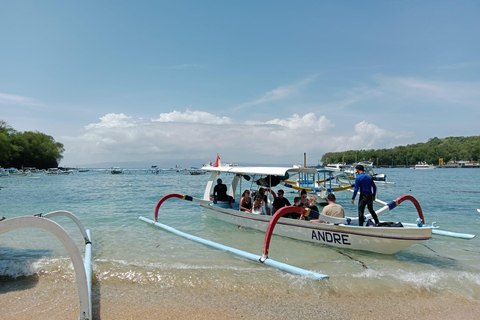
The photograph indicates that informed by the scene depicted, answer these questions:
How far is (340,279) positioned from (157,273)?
3924 mm

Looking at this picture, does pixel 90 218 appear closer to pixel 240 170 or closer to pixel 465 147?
pixel 240 170

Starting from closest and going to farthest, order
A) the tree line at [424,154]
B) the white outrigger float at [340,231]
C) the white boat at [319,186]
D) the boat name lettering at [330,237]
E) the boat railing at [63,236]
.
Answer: the boat railing at [63,236] → the white outrigger float at [340,231] → the boat name lettering at [330,237] → the white boat at [319,186] → the tree line at [424,154]

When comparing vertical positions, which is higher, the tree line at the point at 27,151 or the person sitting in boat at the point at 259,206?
the tree line at the point at 27,151

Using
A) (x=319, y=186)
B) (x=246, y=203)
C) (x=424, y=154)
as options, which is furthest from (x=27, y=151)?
(x=424, y=154)

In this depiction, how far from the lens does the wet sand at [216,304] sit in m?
5.07

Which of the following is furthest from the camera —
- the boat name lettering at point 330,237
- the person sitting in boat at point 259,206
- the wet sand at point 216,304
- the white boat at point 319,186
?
the white boat at point 319,186

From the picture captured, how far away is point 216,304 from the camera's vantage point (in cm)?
550

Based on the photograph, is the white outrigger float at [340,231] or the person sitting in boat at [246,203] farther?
the person sitting in boat at [246,203]

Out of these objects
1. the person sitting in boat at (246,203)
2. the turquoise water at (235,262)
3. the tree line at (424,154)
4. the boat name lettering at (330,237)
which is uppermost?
the tree line at (424,154)

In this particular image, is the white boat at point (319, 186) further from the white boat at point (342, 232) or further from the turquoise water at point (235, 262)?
the turquoise water at point (235, 262)

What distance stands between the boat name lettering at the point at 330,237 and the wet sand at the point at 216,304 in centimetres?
246

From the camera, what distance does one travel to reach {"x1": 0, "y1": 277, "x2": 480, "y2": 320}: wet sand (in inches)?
200

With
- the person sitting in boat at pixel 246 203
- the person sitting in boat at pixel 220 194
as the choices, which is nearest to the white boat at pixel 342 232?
the person sitting in boat at pixel 246 203

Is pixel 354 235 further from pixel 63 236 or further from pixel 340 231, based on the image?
pixel 63 236
